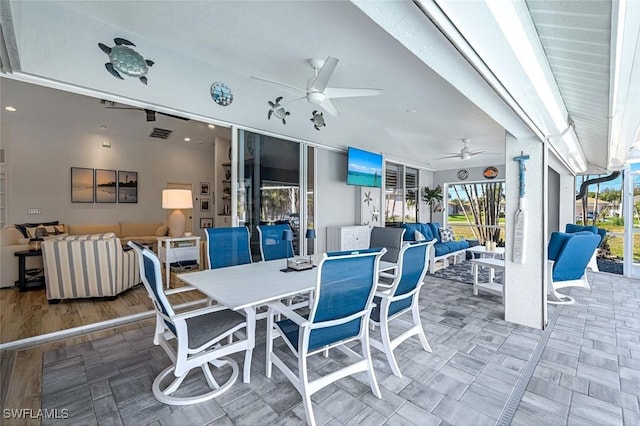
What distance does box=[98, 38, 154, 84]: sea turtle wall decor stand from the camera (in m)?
2.77

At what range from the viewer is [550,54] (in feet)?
7.23

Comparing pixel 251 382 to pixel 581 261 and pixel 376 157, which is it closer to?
pixel 581 261

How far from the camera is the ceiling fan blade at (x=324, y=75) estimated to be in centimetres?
262

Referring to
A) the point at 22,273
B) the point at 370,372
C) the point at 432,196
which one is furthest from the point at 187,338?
the point at 432,196

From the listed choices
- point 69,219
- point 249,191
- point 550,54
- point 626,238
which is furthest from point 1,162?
point 626,238

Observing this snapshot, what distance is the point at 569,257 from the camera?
367 cm

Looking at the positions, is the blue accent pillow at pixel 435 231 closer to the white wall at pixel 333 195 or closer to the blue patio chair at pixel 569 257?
the white wall at pixel 333 195

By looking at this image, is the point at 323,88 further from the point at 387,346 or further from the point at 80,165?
the point at 80,165

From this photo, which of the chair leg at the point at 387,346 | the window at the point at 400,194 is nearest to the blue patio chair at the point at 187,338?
the chair leg at the point at 387,346

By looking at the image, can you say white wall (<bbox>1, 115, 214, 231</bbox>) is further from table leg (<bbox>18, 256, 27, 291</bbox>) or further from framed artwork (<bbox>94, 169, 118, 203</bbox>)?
table leg (<bbox>18, 256, 27, 291</bbox>)

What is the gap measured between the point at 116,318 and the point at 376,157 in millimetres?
5342

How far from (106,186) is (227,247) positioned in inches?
233

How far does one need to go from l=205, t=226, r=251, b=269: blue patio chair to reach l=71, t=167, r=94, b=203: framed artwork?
5737 mm

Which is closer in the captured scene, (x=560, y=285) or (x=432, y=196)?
(x=560, y=285)
